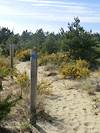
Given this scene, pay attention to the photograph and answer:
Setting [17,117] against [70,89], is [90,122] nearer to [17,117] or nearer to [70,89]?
[17,117]

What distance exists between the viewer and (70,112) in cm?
918

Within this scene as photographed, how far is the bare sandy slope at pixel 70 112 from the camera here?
7863 mm

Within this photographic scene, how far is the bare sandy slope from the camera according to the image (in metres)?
7.86

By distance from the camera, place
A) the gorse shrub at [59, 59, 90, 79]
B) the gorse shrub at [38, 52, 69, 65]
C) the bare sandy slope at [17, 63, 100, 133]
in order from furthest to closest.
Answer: the gorse shrub at [38, 52, 69, 65], the gorse shrub at [59, 59, 90, 79], the bare sandy slope at [17, 63, 100, 133]

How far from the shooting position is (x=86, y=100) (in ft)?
34.9

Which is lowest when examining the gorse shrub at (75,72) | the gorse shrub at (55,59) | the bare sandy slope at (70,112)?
the bare sandy slope at (70,112)

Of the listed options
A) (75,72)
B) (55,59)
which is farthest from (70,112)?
(55,59)

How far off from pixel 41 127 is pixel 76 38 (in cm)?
1238

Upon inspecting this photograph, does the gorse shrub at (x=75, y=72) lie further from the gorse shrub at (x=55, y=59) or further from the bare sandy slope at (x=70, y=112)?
the gorse shrub at (x=55, y=59)

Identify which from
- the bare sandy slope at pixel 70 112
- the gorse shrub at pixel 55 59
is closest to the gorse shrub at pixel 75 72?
the bare sandy slope at pixel 70 112

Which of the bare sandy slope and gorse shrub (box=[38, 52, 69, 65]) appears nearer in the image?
the bare sandy slope

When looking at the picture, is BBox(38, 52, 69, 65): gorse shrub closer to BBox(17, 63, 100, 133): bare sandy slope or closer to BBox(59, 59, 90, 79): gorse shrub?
BBox(59, 59, 90, 79): gorse shrub

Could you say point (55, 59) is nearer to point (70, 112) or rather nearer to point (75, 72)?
point (75, 72)

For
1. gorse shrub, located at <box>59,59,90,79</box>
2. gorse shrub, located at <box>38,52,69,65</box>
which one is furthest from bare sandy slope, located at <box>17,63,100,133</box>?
gorse shrub, located at <box>38,52,69,65</box>
